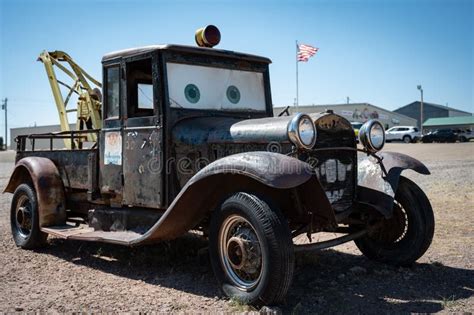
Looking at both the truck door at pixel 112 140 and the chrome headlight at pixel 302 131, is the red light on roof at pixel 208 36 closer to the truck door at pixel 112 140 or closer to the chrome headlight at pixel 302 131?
the truck door at pixel 112 140

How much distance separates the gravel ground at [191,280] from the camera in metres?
3.62

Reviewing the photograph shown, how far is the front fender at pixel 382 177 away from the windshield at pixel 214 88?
137 centimetres

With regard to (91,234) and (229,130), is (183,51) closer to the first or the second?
(229,130)

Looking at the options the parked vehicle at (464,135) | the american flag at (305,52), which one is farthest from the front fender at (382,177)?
the parked vehicle at (464,135)

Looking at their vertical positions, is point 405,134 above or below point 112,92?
above

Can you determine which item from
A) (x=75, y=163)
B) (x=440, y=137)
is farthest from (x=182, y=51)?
(x=440, y=137)

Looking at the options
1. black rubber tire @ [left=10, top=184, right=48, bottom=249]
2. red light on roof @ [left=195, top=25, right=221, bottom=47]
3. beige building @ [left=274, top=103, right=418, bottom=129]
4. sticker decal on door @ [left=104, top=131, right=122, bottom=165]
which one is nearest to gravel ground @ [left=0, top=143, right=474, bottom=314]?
black rubber tire @ [left=10, top=184, right=48, bottom=249]

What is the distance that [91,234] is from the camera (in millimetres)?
4926

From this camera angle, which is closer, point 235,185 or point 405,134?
point 235,185

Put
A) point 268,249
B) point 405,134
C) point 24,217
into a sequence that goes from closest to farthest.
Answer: point 268,249 < point 24,217 < point 405,134

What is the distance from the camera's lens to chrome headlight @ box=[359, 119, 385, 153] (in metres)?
4.51

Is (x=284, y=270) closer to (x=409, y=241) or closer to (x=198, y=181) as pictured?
(x=198, y=181)

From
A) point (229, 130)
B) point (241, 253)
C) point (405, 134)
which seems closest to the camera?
point (241, 253)

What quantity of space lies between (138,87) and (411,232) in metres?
3.05
